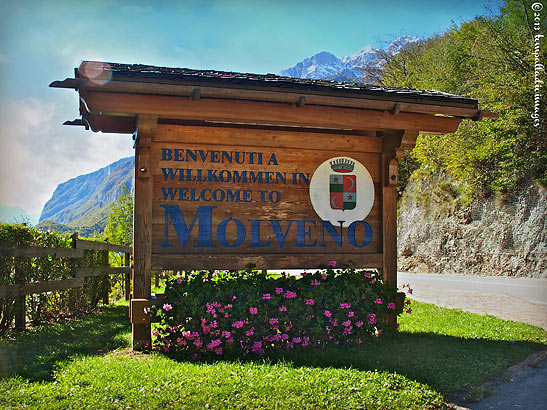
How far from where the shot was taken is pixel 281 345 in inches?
228

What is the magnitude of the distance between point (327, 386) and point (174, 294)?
2366mm

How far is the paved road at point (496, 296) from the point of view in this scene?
9293 mm

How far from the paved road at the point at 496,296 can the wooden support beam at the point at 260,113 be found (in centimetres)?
417

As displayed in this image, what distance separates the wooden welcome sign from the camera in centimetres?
598

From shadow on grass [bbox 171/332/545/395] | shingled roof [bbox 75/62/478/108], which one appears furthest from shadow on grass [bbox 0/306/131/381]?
shingled roof [bbox 75/62/478/108]

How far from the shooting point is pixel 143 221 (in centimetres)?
616

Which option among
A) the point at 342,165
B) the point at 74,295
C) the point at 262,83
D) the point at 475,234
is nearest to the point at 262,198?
the point at 342,165

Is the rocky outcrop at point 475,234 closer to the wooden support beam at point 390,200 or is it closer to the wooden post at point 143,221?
the wooden support beam at point 390,200

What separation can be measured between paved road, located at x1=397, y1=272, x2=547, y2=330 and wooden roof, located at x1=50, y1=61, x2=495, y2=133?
426 cm

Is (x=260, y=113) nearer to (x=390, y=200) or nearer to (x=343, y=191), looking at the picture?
(x=343, y=191)

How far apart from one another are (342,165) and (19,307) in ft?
17.0

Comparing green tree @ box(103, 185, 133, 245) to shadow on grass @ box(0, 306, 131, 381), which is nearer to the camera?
shadow on grass @ box(0, 306, 131, 381)

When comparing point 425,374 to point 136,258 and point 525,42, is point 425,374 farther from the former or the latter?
point 525,42

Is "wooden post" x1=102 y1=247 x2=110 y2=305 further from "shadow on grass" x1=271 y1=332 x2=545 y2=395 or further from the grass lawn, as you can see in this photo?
"shadow on grass" x1=271 y1=332 x2=545 y2=395
